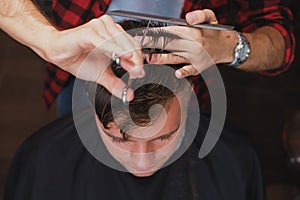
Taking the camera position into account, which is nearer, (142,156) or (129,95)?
(129,95)

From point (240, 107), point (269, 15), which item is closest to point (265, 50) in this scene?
point (269, 15)

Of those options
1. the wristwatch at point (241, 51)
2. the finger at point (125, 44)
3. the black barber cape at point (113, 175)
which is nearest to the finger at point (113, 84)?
the finger at point (125, 44)

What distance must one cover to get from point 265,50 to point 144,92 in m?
0.44

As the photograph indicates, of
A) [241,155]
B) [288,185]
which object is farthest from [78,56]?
[288,185]

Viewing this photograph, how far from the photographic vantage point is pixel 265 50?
157cm

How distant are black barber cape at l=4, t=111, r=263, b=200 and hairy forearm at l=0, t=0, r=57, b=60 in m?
0.49

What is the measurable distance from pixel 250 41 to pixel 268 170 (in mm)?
1274

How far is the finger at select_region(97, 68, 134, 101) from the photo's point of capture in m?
1.18

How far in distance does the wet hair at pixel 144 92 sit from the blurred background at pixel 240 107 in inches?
52.7

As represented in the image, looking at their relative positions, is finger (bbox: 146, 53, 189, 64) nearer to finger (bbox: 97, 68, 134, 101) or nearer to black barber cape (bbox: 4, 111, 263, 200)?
finger (bbox: 97, 68, 134, 101)

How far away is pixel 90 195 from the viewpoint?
1.70 meters

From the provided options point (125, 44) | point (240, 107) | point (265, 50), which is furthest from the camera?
point (240, 107)

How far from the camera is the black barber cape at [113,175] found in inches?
66.9

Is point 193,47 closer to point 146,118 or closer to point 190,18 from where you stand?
point 190,18
